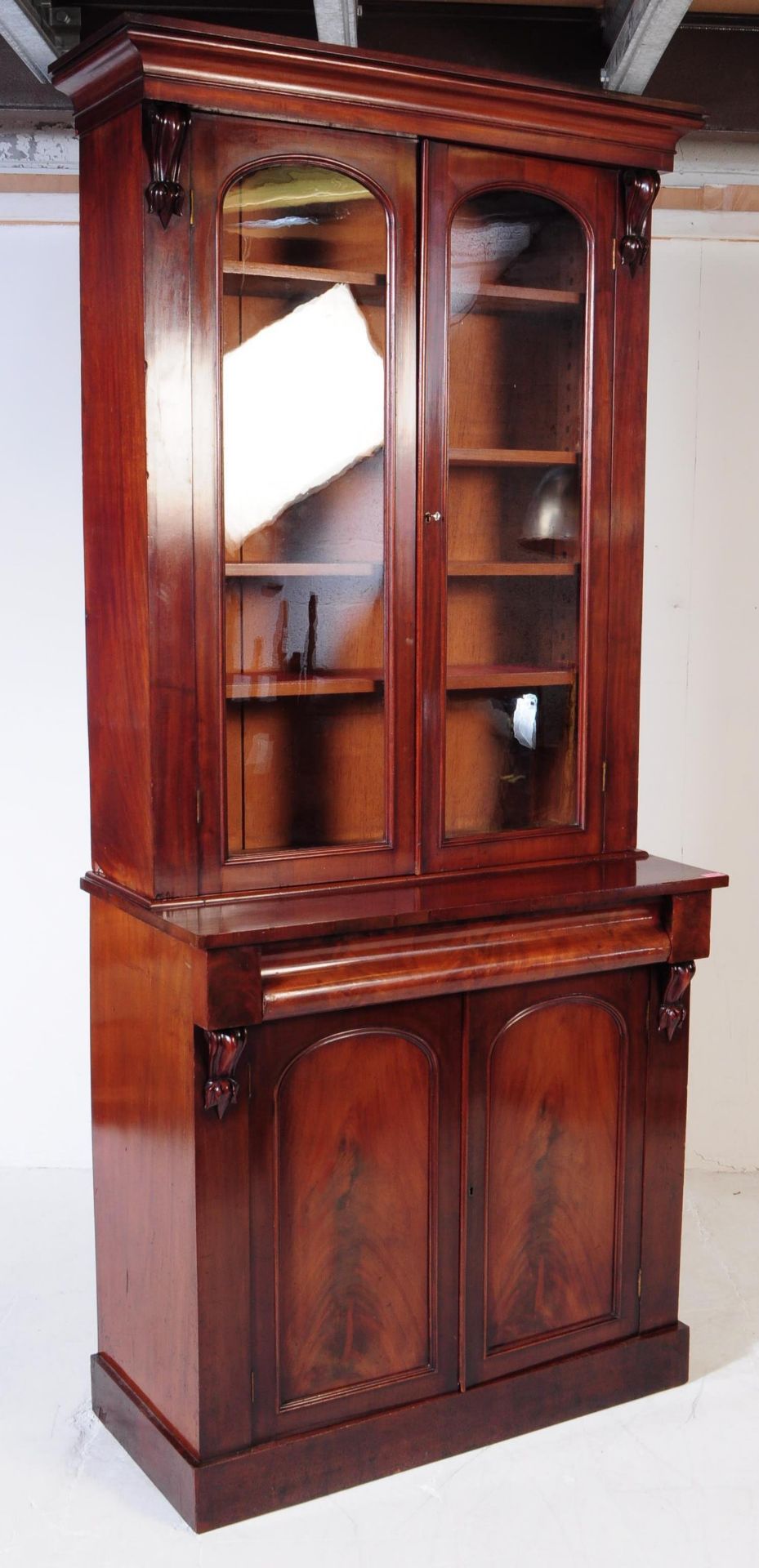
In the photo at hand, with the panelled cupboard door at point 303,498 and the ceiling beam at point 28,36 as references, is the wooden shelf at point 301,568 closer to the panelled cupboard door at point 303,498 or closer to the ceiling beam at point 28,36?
the panelled cupboard door at point 303,498

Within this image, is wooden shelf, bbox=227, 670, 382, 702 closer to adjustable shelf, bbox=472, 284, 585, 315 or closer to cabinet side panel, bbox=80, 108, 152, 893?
cabinet side panel, bbox=80, 108, 152, 893

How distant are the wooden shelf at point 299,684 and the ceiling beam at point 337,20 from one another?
1074mm

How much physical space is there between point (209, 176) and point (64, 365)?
4.45ft

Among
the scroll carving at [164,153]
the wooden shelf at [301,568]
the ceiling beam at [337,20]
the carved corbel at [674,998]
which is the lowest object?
the carved corbel at [674,998]

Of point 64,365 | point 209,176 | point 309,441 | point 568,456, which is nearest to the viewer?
point 209,176

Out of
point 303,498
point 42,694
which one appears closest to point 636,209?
point 303,498

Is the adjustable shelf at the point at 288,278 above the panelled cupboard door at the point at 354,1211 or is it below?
above

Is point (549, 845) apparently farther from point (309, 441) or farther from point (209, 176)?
point (209, 176)

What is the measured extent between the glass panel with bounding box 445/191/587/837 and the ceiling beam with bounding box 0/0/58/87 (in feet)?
2.83

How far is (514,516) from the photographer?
270 cm

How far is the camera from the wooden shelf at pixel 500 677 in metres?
2.65

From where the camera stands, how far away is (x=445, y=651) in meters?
2.61

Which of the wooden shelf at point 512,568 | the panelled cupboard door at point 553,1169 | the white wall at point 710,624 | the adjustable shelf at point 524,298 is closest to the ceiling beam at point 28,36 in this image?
the adjustable shelf at point 524,298

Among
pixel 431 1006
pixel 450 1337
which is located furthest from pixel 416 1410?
pixel 431 1006
